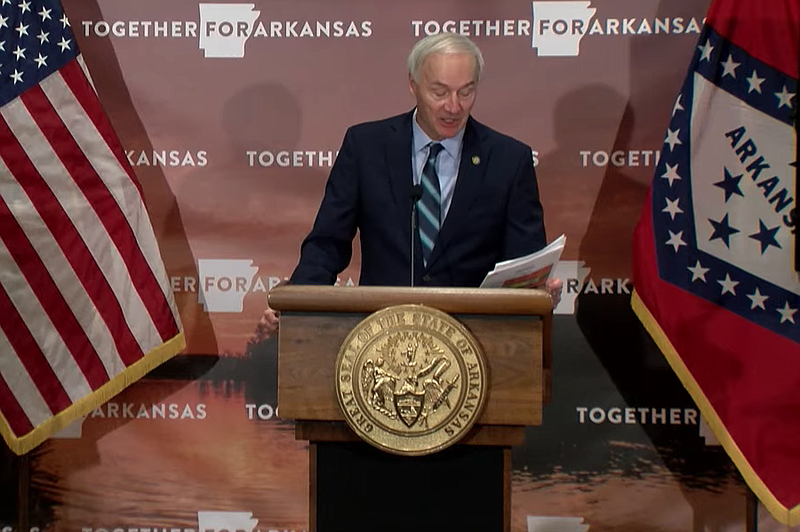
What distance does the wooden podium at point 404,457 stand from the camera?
165 centimetres

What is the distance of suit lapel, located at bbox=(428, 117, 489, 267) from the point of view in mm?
2127

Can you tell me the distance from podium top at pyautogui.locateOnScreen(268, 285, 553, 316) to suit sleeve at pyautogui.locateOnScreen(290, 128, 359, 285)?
1.56ft

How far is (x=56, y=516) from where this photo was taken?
10.6 feet

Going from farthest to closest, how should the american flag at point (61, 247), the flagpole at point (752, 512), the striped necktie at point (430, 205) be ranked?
the flagpole at point (752, 512) < the american flag at point (61, 247) < the striped necktie at point (430, 205)

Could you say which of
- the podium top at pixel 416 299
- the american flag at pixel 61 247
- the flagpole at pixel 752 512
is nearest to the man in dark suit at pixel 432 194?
the podium top at pixel 416 299

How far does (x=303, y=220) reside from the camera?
3.15m

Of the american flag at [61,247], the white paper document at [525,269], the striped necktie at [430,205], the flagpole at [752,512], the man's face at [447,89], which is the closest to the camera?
the white paper document at [525,269]

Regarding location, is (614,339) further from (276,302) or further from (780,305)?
(276,302)

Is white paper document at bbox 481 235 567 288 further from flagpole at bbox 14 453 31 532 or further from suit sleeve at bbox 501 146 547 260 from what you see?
flagpole at bbox 14 453 31 532

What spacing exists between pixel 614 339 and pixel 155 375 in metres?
1.67

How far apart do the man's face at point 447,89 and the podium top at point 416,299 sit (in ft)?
1.98

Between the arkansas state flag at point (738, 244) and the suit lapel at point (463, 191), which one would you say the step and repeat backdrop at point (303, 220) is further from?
the suit lapel at point (463, 191)

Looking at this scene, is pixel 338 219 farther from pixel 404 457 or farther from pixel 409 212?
pixel 404 457

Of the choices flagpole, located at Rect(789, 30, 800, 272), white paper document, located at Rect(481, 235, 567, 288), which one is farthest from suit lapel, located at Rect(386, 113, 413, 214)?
flagpole, located at Rect(789, 30, 800, 272)
